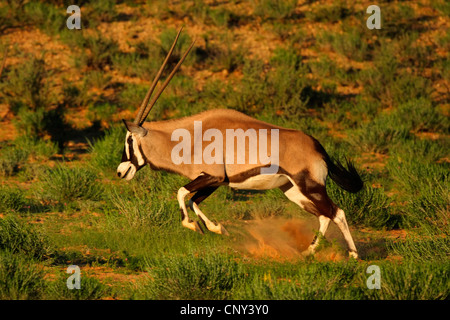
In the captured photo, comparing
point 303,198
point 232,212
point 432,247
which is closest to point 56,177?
point 232,212

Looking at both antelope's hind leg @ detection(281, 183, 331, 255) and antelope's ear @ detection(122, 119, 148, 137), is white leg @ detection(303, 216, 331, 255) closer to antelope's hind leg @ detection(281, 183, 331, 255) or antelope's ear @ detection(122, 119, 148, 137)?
antelope's hind leg @ detection(281, 183, 331, 255)

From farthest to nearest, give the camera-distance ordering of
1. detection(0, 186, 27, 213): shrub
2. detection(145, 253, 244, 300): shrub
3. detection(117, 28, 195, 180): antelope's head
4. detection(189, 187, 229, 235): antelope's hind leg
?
1. detection(0, 186, 27, 213): shrub
2. detection(117, 28, 195, 180): antelope's head
3. detection(189, 187, 229, 235): antelope's hind leg
4. detection(145, 253, 244, 300): shrub

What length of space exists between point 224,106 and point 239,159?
8.30 m

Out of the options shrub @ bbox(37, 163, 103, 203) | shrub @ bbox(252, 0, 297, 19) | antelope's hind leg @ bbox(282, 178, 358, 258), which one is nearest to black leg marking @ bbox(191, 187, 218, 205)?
antelope's hind leg @ bbox(282, 178, 358, 258)

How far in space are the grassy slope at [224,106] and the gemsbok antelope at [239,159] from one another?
553 millimetres

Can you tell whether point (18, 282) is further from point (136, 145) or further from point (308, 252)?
point (308, 252)

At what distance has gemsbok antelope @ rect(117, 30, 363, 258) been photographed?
759 cm

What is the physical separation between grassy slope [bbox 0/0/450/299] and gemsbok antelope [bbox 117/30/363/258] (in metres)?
0.55

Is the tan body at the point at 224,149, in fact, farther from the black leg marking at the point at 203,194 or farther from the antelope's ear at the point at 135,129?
the black leg marking at the point at 203,194

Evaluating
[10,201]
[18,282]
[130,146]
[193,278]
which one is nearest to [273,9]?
[10,201]

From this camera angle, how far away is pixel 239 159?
7625mm

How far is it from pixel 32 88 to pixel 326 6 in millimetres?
10826

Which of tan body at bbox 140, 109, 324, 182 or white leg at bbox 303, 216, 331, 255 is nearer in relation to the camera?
tan body at bbox 140, 109, 324, 182

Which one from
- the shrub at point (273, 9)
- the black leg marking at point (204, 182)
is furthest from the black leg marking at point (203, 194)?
the shrub at point (273, 9)
